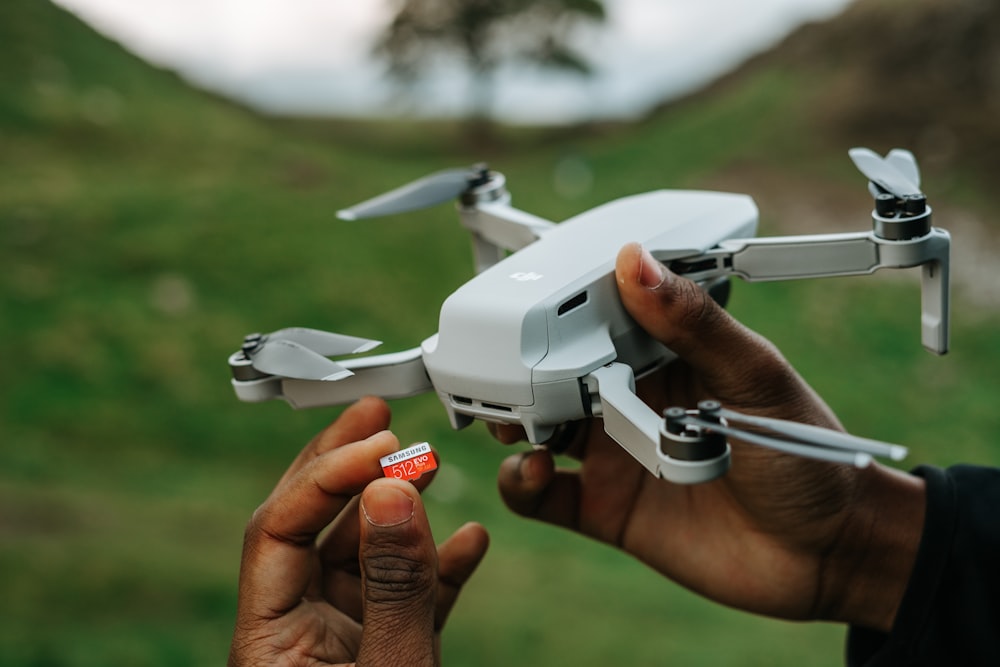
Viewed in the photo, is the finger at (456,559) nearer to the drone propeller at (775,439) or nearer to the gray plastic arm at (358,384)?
the gray plastic arm at (358,384)

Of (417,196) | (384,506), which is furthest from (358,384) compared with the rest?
(417,196)

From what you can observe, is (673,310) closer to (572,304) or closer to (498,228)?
(572,304)

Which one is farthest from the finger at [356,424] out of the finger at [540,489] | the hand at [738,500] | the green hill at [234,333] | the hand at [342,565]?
the green hill at [234,333]

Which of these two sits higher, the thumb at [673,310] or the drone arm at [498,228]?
the drone arm at [498,228]

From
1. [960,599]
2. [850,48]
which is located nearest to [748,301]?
[850,48]

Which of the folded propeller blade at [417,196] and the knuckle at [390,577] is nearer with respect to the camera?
the knuckle at [390,577]

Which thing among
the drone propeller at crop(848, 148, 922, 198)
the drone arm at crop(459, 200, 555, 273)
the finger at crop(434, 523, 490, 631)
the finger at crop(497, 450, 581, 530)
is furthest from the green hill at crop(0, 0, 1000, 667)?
the drone propeller at crop(848, 148, 922, 198)

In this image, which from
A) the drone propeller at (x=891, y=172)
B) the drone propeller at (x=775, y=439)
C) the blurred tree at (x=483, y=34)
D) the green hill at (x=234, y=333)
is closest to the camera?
the drone propeller at (x=775, y=439)
